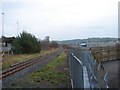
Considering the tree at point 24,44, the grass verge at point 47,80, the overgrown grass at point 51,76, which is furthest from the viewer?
the tree at point 24,44

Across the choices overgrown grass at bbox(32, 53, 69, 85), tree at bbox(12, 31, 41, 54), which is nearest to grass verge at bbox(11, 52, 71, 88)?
overgrown grass at bbox(32, 53, 69, 85)

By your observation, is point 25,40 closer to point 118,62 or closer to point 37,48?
point 37,48

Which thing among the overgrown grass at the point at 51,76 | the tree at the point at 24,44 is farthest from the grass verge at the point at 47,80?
the tree at the point at 24,44

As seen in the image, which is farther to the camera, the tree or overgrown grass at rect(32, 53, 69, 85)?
the tree

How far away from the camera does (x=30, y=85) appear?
613 inches

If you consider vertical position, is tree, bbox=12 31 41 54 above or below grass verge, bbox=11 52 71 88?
above

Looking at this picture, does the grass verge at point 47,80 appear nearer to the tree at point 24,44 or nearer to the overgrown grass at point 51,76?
the overgrown grass at point 51,76

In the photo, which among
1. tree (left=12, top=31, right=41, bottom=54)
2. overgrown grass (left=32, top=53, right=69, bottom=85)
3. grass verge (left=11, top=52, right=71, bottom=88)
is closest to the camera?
grass verge (left=11, top=52, right=71, bottom=88)

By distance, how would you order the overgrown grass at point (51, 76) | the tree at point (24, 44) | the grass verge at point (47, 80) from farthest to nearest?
1. the tree at point (24, 44)
2. the overgrown grass at point (51, 76)
3. the grass verge at point (47, 80)

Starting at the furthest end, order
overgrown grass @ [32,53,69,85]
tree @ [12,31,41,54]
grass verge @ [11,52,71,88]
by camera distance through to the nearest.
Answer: tree @ [12,31,41,54] < overgrown grass @ [32,53,69,85] < grass verge @ [11,52,71,88]

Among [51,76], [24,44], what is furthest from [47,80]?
[24,44]

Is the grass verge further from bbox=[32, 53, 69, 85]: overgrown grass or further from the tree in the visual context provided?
the tree

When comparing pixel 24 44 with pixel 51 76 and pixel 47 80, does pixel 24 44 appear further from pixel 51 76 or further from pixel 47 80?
pixel 47 80

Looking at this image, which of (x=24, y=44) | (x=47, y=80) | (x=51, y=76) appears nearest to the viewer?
(x=47, y=80)
